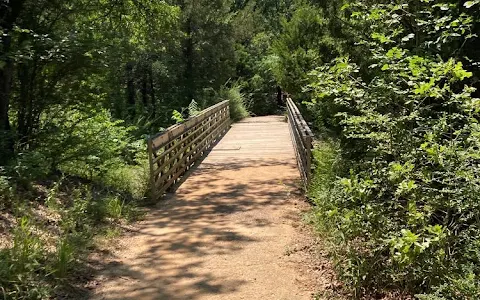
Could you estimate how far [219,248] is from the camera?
5.04 m

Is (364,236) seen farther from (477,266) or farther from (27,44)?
(27,44)

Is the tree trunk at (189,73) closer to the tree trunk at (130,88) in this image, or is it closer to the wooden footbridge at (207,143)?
the tree trunk at (130,88)

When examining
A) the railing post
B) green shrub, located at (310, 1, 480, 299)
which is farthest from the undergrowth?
green shrub, located at (310, 1, 480, 299)

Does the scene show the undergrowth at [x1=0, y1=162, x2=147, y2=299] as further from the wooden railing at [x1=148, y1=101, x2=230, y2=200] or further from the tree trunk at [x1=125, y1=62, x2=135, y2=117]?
the tree trunk at [x1=125, y1=62, x2=135, y2=117]

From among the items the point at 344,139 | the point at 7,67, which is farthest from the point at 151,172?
the point at 344,139

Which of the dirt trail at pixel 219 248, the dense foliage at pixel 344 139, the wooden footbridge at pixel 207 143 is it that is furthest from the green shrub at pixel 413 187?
the wooden footbridge at pixel 207 143

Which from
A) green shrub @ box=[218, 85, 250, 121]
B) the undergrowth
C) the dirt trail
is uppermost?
green shrub @ box=[218, 85, 250, 121]

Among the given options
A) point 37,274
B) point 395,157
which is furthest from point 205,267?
point 395,157

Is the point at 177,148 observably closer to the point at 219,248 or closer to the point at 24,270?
the point at 219,248

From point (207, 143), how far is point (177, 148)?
391 centimetres

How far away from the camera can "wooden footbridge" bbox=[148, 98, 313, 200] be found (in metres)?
7.39

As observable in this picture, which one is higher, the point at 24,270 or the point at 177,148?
the point at 177,148

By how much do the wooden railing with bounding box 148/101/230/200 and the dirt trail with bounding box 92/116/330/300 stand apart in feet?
1.12

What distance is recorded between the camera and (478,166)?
10.5ft
